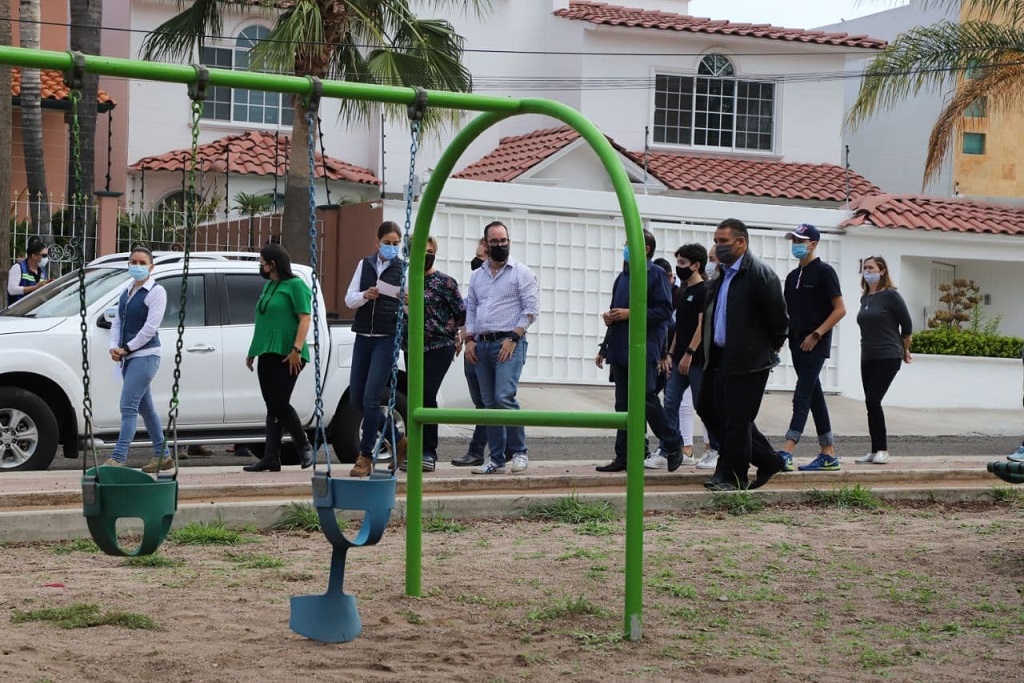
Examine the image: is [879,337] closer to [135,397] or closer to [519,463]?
[519,463]

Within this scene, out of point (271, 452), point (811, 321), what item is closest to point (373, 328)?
point (271, 452)

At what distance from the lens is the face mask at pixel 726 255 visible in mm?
9477

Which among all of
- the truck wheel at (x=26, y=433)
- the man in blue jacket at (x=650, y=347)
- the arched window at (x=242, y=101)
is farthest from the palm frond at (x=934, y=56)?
the truck wheel at (x=26, y=433)

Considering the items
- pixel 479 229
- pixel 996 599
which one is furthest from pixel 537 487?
pixel 479 229

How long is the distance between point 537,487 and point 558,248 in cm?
1017

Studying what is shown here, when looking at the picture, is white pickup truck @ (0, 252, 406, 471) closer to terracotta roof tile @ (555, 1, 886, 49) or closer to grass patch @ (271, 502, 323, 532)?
grass patch @ (271, 502, 323, 532)

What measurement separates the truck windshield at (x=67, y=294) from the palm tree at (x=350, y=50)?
6753mm

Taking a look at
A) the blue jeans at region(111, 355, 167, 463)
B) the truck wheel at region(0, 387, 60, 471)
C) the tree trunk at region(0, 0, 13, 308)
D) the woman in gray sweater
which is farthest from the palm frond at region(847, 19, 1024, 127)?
the truck wheel at region(0, 387, 60, 471)

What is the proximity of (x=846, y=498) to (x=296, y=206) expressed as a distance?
10.4 metres

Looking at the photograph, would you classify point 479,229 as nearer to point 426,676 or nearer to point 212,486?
point 212,486

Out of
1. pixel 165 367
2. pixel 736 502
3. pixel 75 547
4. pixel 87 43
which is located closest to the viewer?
pixel 75 547

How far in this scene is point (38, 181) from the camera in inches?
773

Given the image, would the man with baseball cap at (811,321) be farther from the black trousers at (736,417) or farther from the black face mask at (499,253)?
the black face mask at (499,253)

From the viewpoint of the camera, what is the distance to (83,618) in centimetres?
596
